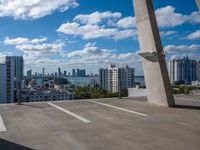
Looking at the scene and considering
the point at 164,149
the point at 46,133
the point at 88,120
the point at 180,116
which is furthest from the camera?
the point at 180,116

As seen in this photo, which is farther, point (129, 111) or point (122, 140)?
point (129, 111)

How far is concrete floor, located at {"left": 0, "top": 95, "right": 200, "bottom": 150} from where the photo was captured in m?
5.96

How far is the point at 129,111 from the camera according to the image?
10.6 m

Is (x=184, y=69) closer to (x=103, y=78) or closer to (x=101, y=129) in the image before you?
(x=103, y=78)

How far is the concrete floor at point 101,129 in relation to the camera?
5.96 meters

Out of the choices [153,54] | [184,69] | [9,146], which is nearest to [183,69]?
[184,69]

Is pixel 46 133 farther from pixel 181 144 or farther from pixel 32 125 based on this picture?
pixel 181 144

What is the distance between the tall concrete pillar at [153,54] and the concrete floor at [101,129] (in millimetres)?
1069

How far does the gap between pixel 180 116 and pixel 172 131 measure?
2498 millimetres

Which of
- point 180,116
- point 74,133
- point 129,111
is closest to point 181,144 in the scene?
point 74,133

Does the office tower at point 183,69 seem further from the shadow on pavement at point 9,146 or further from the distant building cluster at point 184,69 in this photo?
the shadow on pavement at point 9,146

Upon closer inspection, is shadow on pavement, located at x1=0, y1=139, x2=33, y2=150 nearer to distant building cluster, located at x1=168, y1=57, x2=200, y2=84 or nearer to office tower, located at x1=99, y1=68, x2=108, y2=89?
distant building cluster, located at x1=168, y1=57, x2=200, y2=84

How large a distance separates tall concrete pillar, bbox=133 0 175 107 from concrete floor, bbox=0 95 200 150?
42.1 inches

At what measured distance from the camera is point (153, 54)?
11.9m
